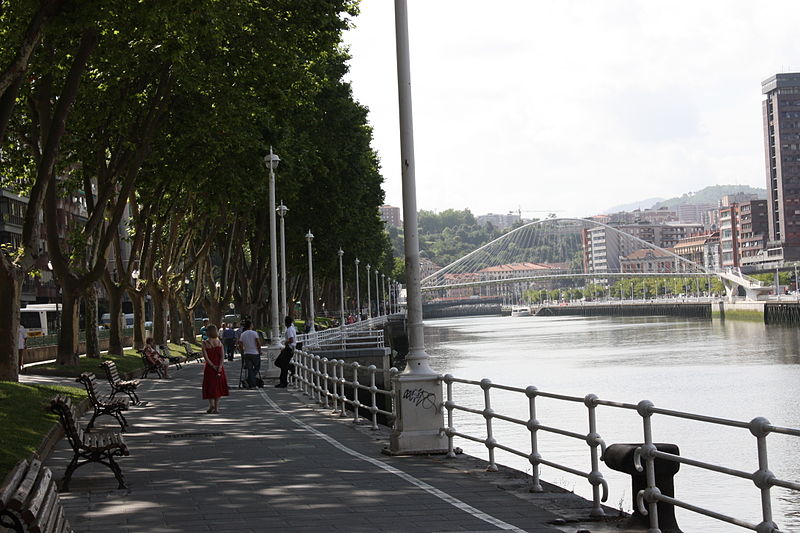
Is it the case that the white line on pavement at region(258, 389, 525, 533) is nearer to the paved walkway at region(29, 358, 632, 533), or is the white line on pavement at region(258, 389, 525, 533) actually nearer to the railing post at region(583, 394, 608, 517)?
the paved walkway at region(29, 358, 632, 533)

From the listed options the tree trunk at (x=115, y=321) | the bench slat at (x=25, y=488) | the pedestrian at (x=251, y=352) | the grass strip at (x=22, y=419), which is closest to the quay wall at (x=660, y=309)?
the tree trunk at (x=115, y=321)

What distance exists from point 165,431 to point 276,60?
1573cm

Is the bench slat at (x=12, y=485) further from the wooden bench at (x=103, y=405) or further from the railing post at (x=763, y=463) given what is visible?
the wooden bench at (x=103, y=405)

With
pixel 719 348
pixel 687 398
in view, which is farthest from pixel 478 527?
pixel 719 348

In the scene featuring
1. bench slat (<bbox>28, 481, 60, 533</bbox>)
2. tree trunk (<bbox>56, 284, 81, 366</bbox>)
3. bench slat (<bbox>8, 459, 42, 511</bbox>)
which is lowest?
bench slat (<bbox>28, 481, 60, 533</bbox>)

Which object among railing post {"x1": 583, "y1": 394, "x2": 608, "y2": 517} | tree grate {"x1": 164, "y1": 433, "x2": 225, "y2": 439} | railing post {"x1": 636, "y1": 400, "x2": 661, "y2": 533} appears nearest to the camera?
railing post {"x1": 636, "y1": 400, "x2": 661, "y2": 533}

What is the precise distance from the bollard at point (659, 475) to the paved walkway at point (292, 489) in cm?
55

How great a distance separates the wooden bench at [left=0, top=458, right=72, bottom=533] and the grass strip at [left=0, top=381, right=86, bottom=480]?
456cm

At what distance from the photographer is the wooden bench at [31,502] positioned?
601 centimetres

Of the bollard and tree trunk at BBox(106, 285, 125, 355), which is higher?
tree trunk at BBox(106, 285, 125, 355)

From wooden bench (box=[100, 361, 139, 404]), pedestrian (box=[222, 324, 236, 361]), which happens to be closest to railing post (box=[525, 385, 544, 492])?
wooden bench (box=[100, 361, 139, 404])

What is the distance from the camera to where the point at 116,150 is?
34.2m

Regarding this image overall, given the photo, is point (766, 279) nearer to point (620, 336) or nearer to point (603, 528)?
point (620, 336)

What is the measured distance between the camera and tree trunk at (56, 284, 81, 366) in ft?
108
